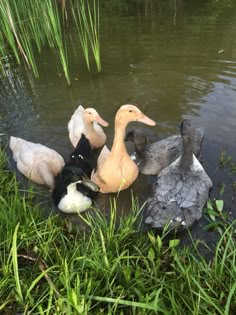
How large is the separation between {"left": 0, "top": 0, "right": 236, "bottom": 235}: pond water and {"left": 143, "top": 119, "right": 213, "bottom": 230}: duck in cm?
38

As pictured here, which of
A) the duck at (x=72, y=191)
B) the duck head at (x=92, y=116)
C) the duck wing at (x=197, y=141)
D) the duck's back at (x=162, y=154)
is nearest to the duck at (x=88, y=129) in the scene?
the duck head at (x=92, y=116)

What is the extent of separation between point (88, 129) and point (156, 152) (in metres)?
1.16

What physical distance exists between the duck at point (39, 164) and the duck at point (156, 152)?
1160 mm

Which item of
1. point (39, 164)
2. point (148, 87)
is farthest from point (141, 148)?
point (148, 87)

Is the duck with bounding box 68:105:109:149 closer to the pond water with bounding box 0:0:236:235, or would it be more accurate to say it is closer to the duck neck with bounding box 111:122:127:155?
the pond water with bounding box 0:0:236:235

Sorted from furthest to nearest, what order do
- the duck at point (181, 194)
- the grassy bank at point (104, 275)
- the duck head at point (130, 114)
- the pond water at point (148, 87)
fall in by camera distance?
1. the pond water at point (148, 87)
2. the duck head at point (130, 114)
3. the duck at point (181, 194)
4. the grassy bank at point (104, 275)

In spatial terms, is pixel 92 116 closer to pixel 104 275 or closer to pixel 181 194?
pixel 181 194

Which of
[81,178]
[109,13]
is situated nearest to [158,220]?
[81,178]

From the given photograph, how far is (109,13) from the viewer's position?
12234 millimetres

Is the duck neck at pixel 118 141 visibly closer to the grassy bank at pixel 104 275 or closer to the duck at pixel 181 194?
the duck at pixel 181 194

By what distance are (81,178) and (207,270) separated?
1.99 metres

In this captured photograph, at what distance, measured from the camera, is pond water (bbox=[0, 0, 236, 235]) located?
19.6 ft

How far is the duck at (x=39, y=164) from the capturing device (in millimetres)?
4973

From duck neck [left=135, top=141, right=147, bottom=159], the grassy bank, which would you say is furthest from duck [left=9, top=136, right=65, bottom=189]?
the grassy bank
